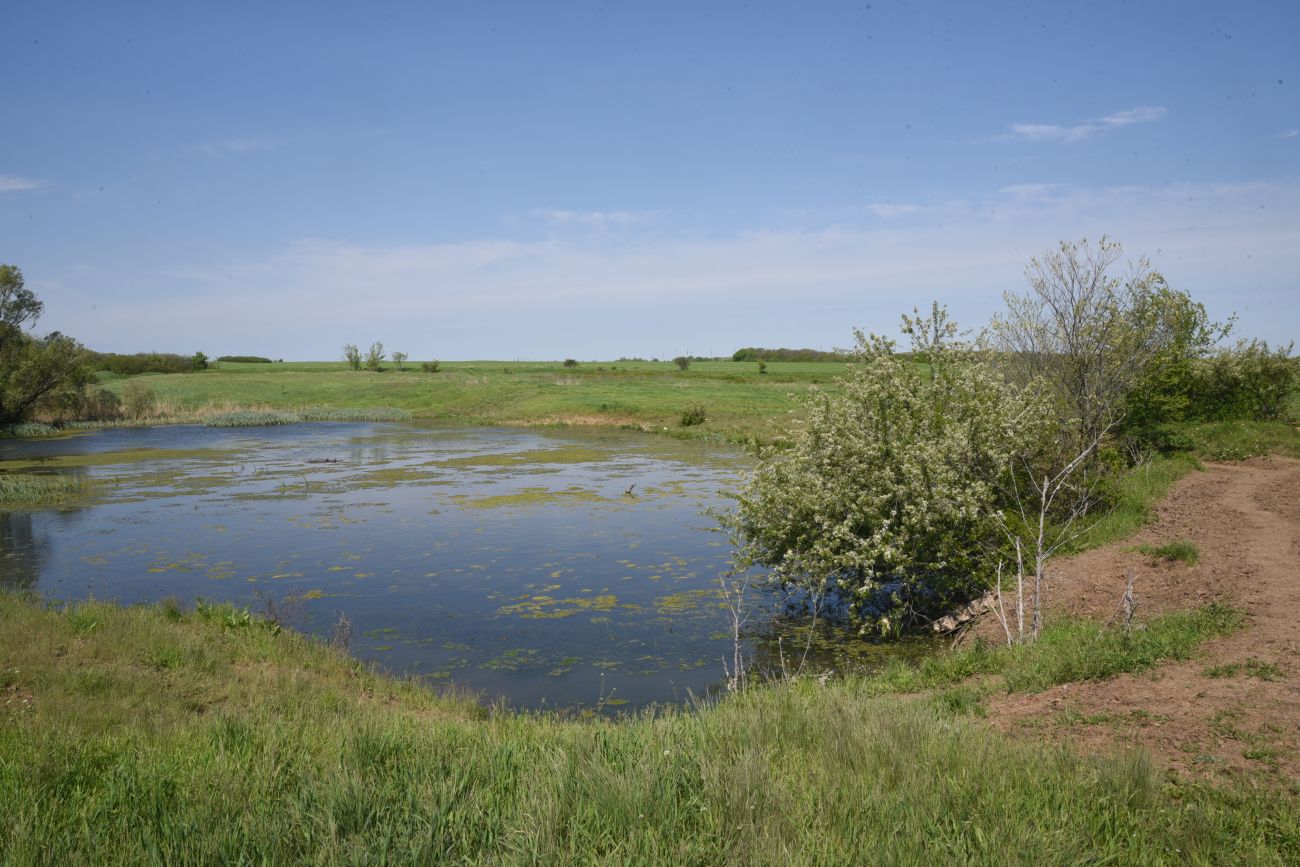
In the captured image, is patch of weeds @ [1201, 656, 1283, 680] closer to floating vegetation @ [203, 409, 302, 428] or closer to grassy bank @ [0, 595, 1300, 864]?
grassy bank @ [0, 595, 1300, 864]

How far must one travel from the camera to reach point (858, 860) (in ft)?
14.4

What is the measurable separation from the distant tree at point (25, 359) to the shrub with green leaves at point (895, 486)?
51.6 meters

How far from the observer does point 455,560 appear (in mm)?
18656

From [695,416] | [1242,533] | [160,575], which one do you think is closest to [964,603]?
[1242,533]

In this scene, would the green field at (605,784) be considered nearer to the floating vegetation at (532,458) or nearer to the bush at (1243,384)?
the bush at (1243,384)

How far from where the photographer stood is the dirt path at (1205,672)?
662 cm

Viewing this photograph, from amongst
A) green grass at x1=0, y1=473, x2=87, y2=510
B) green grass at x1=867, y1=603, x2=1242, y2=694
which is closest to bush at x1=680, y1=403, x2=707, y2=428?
green grass at x1=0, y1=473, x2=87, y2=510

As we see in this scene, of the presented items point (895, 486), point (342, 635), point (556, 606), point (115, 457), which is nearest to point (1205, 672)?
point (895, 486)

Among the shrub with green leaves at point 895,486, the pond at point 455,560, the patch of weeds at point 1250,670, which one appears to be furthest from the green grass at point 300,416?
the patch of weeds at point 1250,670

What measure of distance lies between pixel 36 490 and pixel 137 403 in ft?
118

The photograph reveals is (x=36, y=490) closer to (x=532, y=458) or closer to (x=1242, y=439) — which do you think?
(x=532, y=458)

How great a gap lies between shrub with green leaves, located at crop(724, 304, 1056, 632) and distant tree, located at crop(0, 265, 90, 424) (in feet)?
169

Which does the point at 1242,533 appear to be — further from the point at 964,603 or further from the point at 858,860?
the point at 858,860

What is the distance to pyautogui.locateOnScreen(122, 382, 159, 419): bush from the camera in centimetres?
5831
